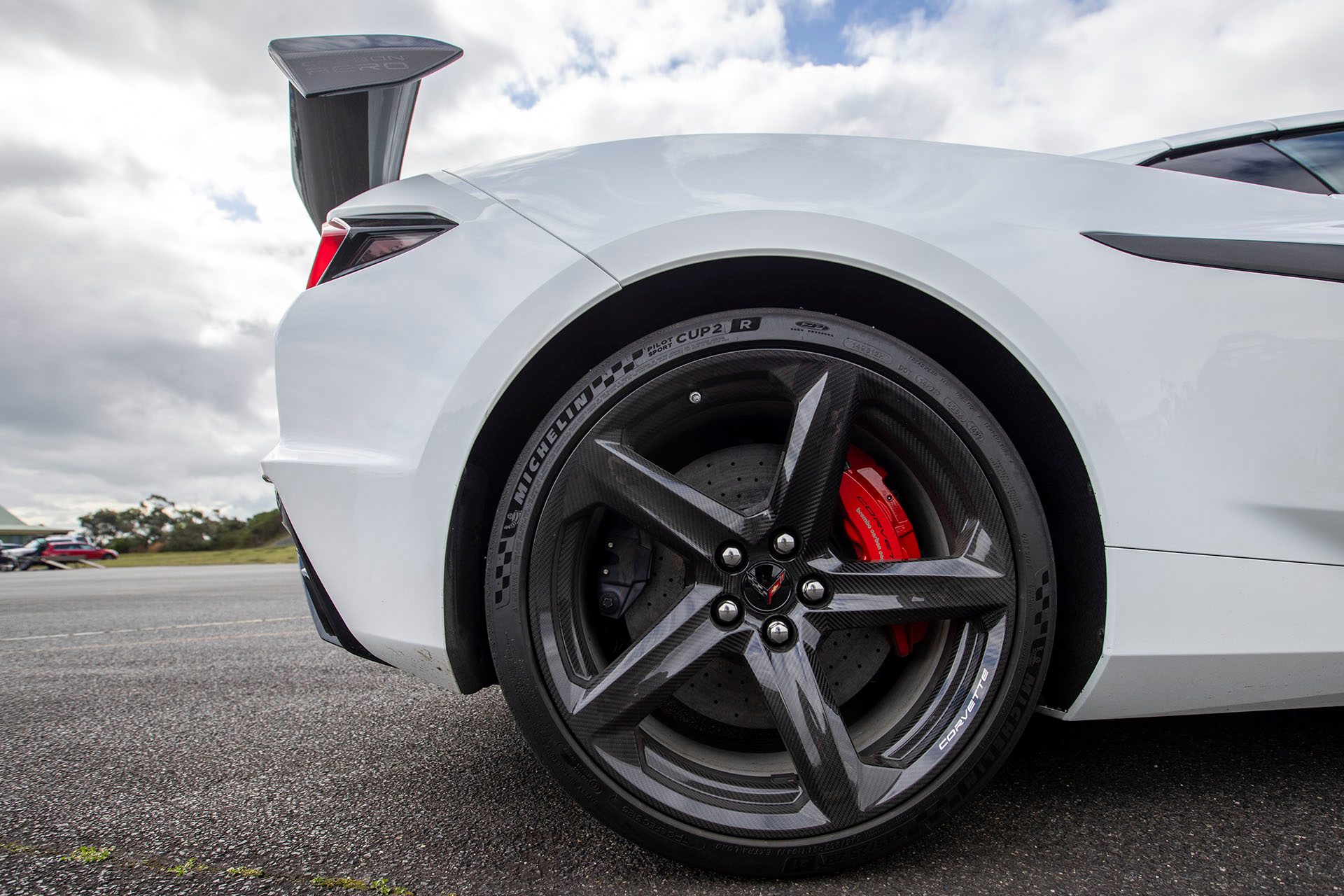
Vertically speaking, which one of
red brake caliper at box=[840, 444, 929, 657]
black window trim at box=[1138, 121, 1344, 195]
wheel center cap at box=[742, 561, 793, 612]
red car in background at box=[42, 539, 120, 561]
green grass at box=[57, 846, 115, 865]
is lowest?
red car in background at box=[42, 539, 120, 561]

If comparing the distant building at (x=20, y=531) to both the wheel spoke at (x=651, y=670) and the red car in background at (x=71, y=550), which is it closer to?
the red car in background at (x=71, y=550)

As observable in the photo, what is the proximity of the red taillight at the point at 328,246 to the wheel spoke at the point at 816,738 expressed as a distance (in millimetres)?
1018

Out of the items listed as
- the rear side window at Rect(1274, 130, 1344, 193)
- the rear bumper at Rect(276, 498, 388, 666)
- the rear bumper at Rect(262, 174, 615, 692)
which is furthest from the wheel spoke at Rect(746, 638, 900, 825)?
the rear side window at Rect(1274, 130, 1344, 193)

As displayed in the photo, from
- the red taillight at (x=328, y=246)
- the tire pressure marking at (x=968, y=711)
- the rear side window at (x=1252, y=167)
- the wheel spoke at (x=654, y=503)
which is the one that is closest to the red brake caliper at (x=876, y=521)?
the tire pressure marking at (x=968, y=711)

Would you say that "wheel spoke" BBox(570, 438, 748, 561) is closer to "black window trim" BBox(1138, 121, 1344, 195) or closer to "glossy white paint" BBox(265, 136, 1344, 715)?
"glossy white paint" BBox(265, 136, 1344, 715)

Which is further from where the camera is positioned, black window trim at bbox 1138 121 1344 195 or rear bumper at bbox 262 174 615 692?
black window trim at bbox 1138 121 1344 195

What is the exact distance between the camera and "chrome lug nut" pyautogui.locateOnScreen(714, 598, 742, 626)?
113 cm

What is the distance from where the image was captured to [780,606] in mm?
1138

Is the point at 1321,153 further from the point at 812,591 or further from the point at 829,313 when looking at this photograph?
the point at 812,591

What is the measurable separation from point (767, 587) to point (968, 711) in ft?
1.22

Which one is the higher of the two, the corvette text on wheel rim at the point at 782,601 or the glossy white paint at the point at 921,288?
the glossy white paint at the point at 921,288

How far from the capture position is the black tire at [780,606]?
108cm

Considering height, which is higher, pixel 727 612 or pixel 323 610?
pixel 727 612

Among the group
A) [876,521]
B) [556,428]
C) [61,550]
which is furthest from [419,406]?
[61,550]
